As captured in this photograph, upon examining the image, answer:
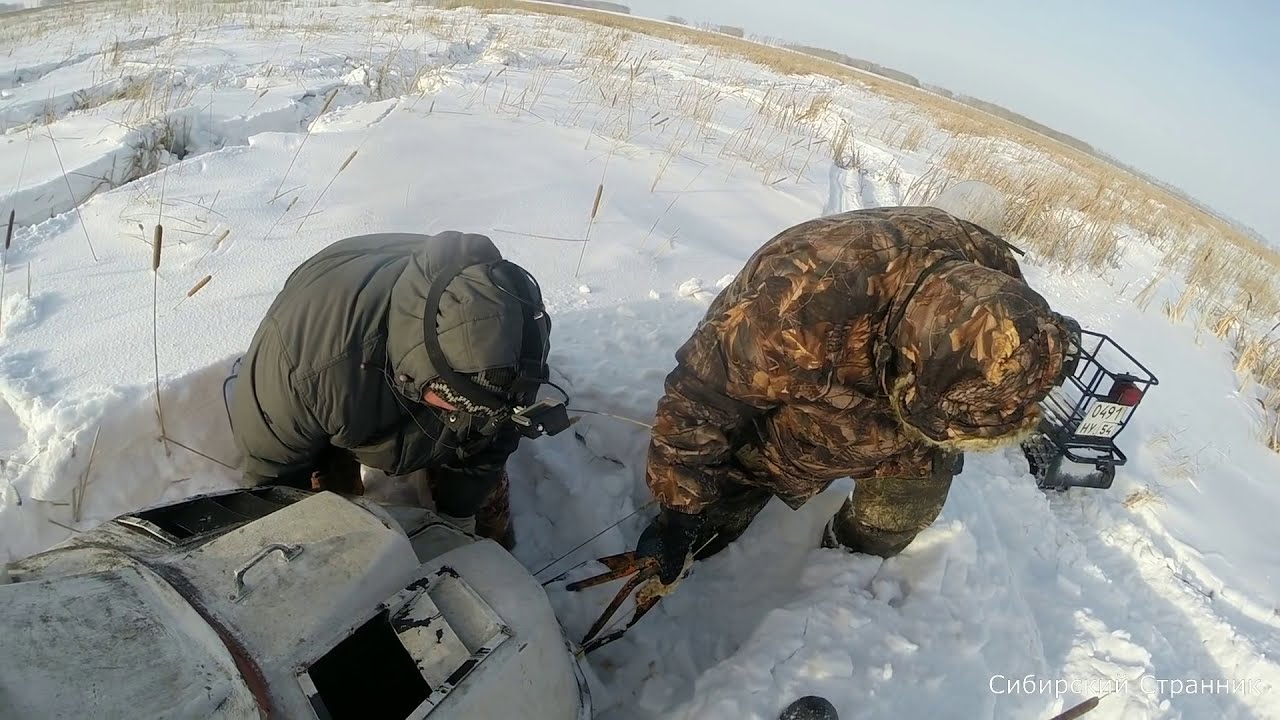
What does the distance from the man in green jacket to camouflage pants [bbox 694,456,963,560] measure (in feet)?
2.83

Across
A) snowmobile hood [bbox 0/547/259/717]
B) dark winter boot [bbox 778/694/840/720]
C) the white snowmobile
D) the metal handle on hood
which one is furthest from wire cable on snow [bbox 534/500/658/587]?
snowmobile hood [bbox 0/547/259/717]

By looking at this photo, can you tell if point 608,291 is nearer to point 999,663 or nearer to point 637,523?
point 637,523

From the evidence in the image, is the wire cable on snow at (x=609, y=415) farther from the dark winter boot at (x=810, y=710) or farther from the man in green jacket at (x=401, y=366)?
the dark winter boot at (x=810, y=710)

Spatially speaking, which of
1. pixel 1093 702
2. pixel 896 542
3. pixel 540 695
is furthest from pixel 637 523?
pixel 1093 702

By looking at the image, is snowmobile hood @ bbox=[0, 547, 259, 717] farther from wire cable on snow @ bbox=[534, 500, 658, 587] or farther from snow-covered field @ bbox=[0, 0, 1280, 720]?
wire cable on snow @ bbox=[534, 500, 658, 587]

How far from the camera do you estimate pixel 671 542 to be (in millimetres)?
2152

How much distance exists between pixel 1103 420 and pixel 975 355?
2041mm

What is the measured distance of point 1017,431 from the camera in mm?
1627

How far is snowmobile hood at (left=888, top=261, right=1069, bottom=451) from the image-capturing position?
1470 mm

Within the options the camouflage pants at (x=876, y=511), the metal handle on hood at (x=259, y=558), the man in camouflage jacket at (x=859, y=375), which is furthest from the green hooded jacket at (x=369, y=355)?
the camouflage pants at (x=876, y=511)

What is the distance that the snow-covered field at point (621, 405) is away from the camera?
216 centimetres

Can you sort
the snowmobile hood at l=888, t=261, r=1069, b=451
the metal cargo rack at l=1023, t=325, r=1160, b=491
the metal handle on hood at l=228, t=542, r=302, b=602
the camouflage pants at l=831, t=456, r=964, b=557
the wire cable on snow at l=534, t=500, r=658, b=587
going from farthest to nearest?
the metal cargo rack at l=1023, t=325, r=1160, b=491, the wire cable on snow at l=534, t=500, r=658, b=587, the camouflage pants at l=831, t=456, r=964, b=557, the snowmobile hood at l=888, t=261, r=1069, b=451, the metal handle on hood at l=228, t=542, r=302, b=602

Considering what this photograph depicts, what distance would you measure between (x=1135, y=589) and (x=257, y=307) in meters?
4.12

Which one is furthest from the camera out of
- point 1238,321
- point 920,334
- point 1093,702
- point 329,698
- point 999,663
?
point 1238,321
